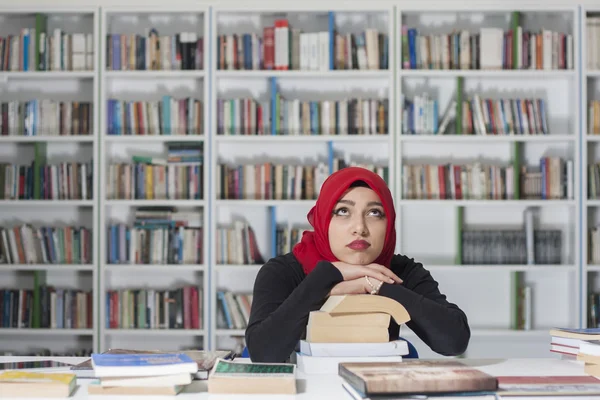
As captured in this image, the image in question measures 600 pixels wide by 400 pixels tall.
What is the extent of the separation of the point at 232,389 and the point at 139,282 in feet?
10.0

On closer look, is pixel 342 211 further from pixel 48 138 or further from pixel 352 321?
pixel 48 138

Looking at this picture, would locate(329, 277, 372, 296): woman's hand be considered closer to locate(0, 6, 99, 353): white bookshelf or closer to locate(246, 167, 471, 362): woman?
locate(246, 167, 471, 362): woman

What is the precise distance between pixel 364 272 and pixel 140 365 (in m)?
0.69

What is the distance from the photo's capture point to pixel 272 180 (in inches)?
170

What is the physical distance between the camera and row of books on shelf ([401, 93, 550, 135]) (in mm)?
4305

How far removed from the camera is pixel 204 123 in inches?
168

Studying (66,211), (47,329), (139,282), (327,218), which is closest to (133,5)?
(66,211)

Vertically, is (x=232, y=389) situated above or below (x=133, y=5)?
below

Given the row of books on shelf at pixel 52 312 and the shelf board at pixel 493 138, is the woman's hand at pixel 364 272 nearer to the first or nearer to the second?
the shelf board at pixel 493 138

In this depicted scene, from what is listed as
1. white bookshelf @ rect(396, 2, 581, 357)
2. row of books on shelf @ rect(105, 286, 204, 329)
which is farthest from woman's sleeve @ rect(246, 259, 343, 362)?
white bookshelf @ rect(396, 2, 581, 357)

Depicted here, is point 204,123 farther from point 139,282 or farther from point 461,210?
point 461,210

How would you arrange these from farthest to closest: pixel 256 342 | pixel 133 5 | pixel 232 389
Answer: pixel 133 5, pixel 256 342, pixel 232 389

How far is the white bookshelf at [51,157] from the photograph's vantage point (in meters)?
4.26

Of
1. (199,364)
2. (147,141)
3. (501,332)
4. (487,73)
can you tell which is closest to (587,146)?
(487,73)
